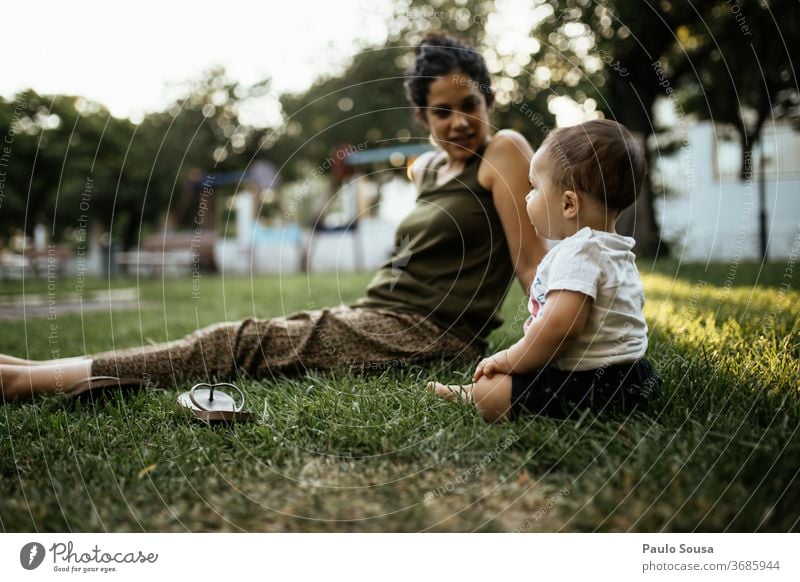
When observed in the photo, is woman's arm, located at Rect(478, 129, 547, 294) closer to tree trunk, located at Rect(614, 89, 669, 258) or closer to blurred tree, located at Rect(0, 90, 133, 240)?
tree trunk, located at Rect(614, 89, 669, 258)

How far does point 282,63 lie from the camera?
8.01 feet

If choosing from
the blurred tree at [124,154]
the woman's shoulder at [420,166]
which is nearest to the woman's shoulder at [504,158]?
the woman's shoulder at [420,166]

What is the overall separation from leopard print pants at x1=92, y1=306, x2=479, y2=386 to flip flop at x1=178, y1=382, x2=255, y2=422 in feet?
0.97

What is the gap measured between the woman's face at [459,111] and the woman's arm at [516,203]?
3.7 inches

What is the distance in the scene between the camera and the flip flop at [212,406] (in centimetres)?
163

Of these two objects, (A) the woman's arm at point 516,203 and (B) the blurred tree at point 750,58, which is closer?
(A) the woman's arm at point 516,203

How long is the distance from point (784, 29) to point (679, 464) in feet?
18.1

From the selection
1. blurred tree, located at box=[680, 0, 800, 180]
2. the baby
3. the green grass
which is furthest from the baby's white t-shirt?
blurred tree, located at box=[680, 0, 800, 180]

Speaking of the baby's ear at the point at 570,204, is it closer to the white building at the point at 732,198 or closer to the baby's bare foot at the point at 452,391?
the baby's bare foot at the point at 452,391
